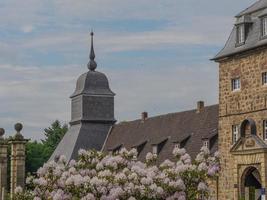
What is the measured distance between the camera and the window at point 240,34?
47.7m

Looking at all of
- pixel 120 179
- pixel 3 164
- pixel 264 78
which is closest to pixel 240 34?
pixel 264 78

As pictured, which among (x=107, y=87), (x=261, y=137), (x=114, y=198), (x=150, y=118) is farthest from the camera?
(x=107, y=87)

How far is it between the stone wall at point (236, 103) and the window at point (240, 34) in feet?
2.77

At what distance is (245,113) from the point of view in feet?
155

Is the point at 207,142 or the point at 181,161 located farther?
the point at 207,142

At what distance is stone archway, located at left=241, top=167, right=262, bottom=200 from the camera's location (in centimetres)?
4599

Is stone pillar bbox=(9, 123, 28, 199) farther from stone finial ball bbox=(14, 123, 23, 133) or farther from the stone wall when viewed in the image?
the stone wall

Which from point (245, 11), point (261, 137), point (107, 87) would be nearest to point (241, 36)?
point (245, 11)

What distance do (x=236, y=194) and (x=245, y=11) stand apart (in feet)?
31.5

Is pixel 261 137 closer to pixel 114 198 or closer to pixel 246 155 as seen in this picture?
pixel 246 155

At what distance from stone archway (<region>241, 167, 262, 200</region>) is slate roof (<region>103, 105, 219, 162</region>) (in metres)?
5.55

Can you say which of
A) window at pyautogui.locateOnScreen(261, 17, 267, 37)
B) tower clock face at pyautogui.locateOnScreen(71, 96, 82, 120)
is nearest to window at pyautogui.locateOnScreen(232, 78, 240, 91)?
window at pyautogui.locateOnScreen(261, 17, 267, 37)

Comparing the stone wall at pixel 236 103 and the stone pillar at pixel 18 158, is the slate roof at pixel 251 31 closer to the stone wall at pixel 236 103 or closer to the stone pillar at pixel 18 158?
the stone wall at pixel 236 103

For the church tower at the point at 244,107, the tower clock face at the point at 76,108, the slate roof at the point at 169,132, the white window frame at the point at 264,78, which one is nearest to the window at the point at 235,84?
the church tower at the point at 244,107
